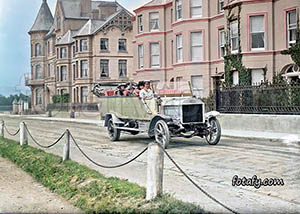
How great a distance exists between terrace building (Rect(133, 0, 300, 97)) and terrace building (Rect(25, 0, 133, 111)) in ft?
54.7

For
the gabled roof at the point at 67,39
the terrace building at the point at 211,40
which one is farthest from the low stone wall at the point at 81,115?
the gabled roof at the point at 67,39

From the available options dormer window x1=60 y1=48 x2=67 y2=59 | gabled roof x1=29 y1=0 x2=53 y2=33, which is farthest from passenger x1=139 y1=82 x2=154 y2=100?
gabled roof x1=29 y1=0 x2=53 y2=33

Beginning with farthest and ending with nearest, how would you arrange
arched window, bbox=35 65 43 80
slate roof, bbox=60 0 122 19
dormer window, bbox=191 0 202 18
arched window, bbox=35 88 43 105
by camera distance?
arched window, bbox=35 65 43 80, arched window, bbox=35 88 43 105, slate roof, bbox=60 0 122 19, dormer window, bbox=191 0 202 18

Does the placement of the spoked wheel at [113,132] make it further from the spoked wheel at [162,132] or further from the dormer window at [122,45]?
the dormer window at [122,45]

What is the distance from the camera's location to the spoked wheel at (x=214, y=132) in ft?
50.5

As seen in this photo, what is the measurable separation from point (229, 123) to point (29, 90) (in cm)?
6183

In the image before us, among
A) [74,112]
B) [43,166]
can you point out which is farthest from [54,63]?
[43,166]

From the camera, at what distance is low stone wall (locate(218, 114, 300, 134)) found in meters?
19.5

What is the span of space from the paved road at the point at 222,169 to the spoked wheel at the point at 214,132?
1.16 ft

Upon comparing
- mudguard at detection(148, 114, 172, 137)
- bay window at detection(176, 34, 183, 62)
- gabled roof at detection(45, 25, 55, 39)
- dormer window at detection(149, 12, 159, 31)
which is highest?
gabled roof at detection(45, 25, 55, 39)

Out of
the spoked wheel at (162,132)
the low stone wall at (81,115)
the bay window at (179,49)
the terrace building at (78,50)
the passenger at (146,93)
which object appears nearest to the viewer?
the spoked wheel at (162,132)

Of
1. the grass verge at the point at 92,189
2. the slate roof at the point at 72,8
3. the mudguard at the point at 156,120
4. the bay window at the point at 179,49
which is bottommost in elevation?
the grass verge at the point at 92,189

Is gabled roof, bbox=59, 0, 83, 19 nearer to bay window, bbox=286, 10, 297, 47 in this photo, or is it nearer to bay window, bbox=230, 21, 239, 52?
bay window, bbox=230, 21, 239, 52

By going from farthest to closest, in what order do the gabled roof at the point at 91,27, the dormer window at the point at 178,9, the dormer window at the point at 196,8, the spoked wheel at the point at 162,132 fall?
the gabled roof at the point at 91,27
the dormer window at the point at 178,9
the dormer window at the point at 196,8
the spoked wheel at the point at 162,132
